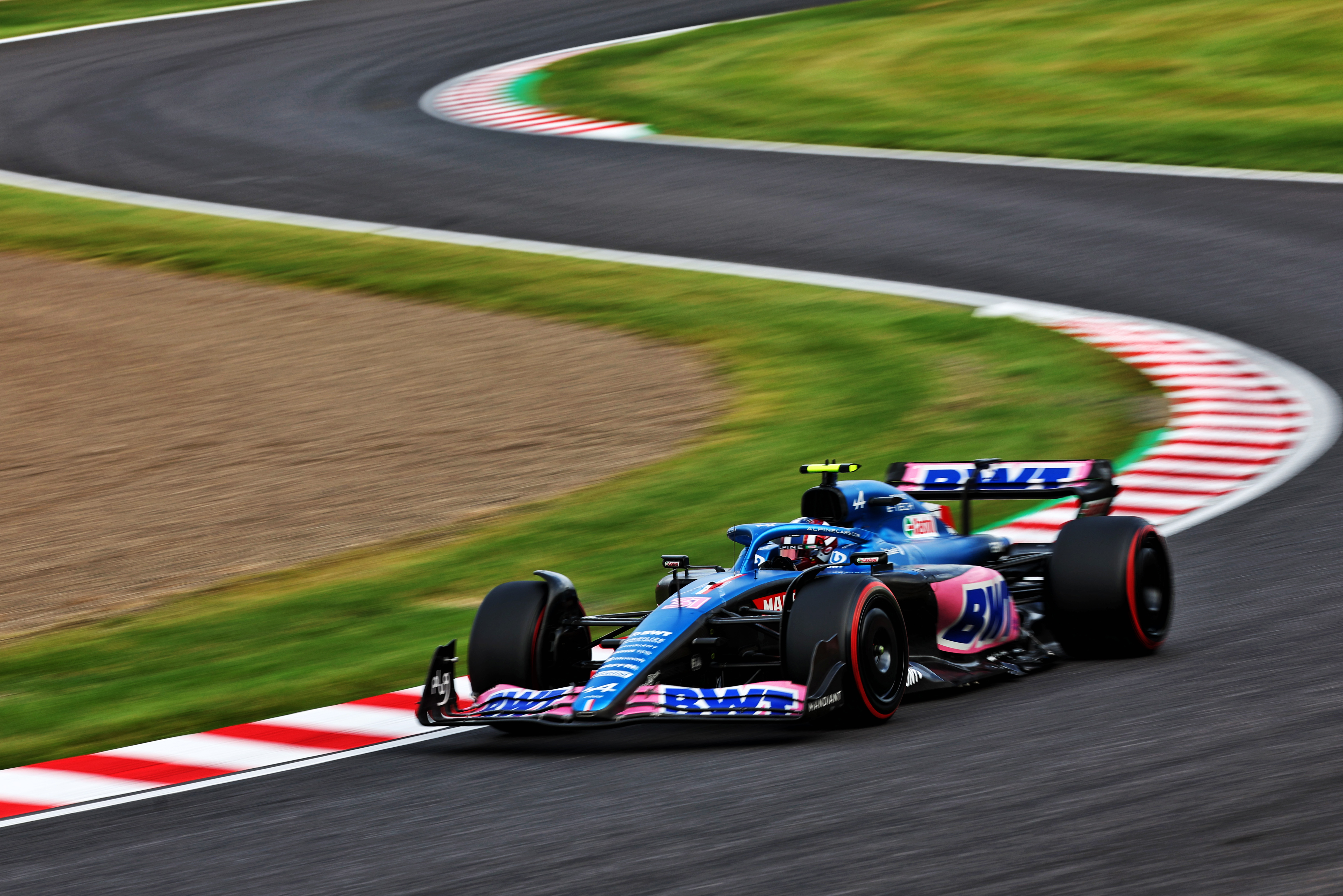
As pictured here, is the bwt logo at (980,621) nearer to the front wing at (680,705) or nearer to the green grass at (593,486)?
the front wing at (680,705)

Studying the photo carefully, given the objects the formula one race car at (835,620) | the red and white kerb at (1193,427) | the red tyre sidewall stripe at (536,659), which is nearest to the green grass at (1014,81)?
the red and white kerb at (1193,427)

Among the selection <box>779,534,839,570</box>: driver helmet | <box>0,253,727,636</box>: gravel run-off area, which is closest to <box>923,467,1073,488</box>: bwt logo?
<box>779,534,839,570</box>: driver helmet

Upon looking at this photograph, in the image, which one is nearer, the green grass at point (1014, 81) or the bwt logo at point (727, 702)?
the bwt logo at point (727, 702)

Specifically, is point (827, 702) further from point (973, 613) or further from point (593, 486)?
point (593, 486)

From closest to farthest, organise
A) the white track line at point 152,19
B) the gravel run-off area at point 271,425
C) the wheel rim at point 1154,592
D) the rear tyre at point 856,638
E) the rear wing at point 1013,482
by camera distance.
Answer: the rear tyre at point 856,638 → the wheel rim at point 1154,592 → the rear wing at point 1013,482 → the gravel run-off area at point 271,425 → the white track line at point 152,19

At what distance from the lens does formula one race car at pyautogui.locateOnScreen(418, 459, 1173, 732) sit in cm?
685

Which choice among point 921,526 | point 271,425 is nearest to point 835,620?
point 921,526

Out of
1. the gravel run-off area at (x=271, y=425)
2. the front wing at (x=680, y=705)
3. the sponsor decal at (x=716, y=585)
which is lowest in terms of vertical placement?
the gravel run-off area at (x=271, y=425)

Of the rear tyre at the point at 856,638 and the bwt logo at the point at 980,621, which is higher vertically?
the rear tyre at the point at 856,638

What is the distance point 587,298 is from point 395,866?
41.0 ft

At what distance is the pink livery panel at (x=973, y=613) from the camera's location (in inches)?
305

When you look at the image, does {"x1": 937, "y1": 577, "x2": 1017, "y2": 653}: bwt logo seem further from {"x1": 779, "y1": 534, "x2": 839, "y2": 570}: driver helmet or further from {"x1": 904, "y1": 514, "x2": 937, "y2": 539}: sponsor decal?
{"x1": 779, "y1": 534, "x2": 839, "y2": 570}: driver helmet

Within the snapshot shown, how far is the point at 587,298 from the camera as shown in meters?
Result: 18.0

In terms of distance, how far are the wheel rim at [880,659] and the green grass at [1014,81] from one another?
51.6 feet
